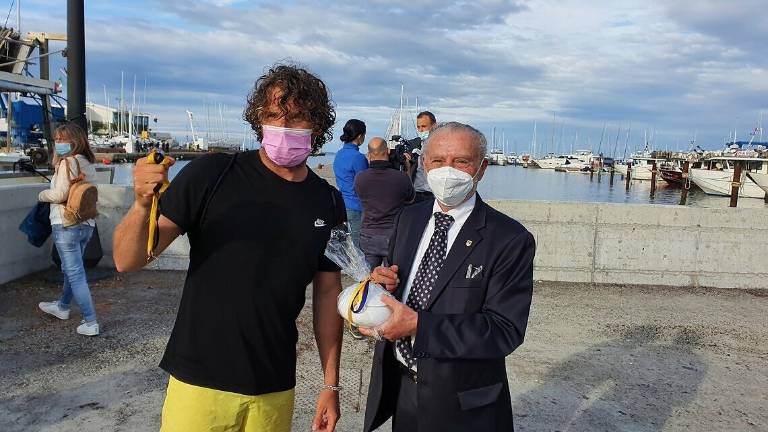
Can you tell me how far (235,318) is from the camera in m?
2.15

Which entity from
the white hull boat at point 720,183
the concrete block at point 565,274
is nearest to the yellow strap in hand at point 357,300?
the concrete block at point 565,274

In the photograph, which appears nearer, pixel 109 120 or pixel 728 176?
pixel 728 176

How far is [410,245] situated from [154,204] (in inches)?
40.1

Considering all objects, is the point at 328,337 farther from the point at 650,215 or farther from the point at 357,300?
the point at 650,215

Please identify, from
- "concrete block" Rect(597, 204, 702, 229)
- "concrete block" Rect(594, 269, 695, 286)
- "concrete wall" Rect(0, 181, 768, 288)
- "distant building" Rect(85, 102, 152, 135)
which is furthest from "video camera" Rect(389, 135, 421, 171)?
"distant building" Rect(85, 102, 152, 135)

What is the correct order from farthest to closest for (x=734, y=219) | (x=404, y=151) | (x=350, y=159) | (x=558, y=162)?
1. (x=558, y=162)
2. (x=734, y=219)
3. (x=404, y=151)
4. (x=350, y=159)

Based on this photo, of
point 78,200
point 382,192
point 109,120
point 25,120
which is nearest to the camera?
point 78,200

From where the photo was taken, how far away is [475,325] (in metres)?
2.05

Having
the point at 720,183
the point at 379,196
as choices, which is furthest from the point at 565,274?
the point at 720,183

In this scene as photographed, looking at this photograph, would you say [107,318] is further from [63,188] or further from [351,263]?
[351,263]

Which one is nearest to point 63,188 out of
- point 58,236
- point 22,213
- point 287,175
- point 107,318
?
point 58,236

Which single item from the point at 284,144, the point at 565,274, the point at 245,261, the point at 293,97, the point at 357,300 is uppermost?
the point at 293,97

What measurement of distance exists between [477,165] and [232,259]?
1.03 meters

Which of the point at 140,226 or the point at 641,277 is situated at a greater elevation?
the point at 140,226
